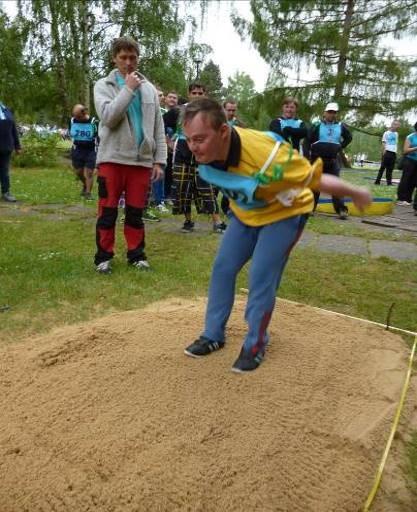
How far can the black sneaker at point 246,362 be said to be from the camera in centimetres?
283

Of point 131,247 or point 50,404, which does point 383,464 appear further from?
point 131,247

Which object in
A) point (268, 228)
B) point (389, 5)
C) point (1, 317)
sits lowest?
point (1, 317)

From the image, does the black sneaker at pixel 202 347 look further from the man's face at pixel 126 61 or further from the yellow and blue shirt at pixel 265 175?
the man's face at pixel 126 61

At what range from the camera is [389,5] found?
67.3 feet

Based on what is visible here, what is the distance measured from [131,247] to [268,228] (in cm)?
240

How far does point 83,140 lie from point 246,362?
7403mm

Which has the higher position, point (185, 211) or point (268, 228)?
point (268, 228)

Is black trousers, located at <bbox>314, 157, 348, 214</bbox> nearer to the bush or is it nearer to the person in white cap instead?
the person in white cap

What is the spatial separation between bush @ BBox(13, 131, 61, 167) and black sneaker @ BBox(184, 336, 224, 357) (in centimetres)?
1472

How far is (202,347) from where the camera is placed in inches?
119

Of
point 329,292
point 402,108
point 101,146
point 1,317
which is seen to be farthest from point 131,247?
point 402,108

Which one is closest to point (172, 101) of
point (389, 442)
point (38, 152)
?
point (389, 442)

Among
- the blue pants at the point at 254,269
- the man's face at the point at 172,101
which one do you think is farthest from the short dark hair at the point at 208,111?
the man's face at the point at 172,101

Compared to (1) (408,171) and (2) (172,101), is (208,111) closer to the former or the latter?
(2) (172,101)
